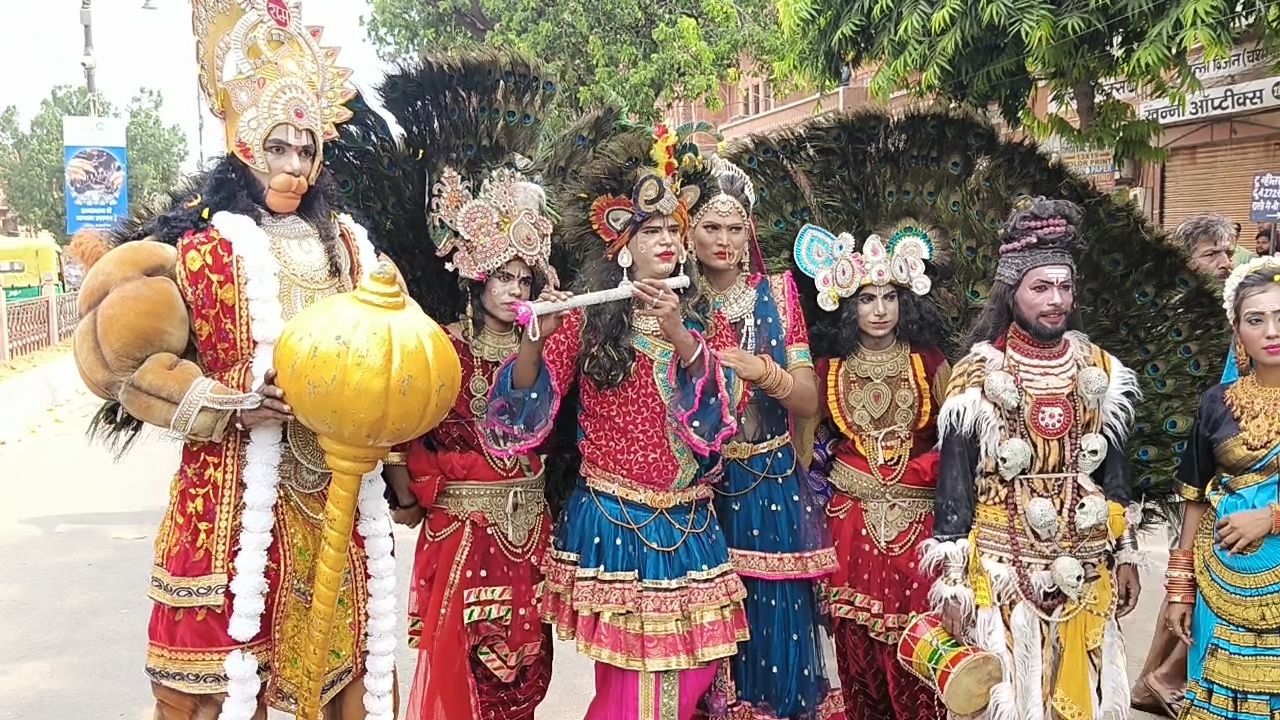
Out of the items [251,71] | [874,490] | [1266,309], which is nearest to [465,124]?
[251,71]

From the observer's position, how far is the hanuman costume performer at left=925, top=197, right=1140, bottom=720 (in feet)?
10.3

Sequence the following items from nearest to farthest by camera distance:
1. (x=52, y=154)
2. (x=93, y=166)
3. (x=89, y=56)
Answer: (x=93, y=166) < (x=89, y=56) < (x=52, y=154)

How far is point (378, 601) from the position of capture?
3020 millimetres

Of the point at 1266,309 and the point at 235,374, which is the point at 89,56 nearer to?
the point at 235,374

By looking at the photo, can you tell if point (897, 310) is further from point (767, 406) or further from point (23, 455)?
point (23, 455)

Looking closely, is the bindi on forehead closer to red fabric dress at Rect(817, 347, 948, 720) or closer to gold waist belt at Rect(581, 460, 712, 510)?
red fabric dress at Rect(817, 347, 948, 720)

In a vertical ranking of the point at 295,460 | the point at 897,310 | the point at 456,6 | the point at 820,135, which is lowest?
the point at 295,460

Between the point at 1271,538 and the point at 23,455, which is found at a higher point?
Result: the point at 1271,538

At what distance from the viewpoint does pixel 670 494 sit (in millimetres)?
3111

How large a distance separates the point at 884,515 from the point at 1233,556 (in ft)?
3.50

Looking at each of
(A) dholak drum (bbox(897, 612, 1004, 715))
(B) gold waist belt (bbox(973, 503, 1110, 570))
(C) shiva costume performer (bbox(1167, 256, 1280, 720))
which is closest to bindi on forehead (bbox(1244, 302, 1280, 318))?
(C) shiva costume performer (bbox(1167, 256, 1280, 720))

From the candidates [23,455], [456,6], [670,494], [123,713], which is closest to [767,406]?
[670,494]

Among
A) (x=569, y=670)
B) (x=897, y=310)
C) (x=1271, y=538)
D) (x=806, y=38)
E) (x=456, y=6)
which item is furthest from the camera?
(x=456, y=6)

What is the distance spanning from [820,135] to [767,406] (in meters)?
1.18
